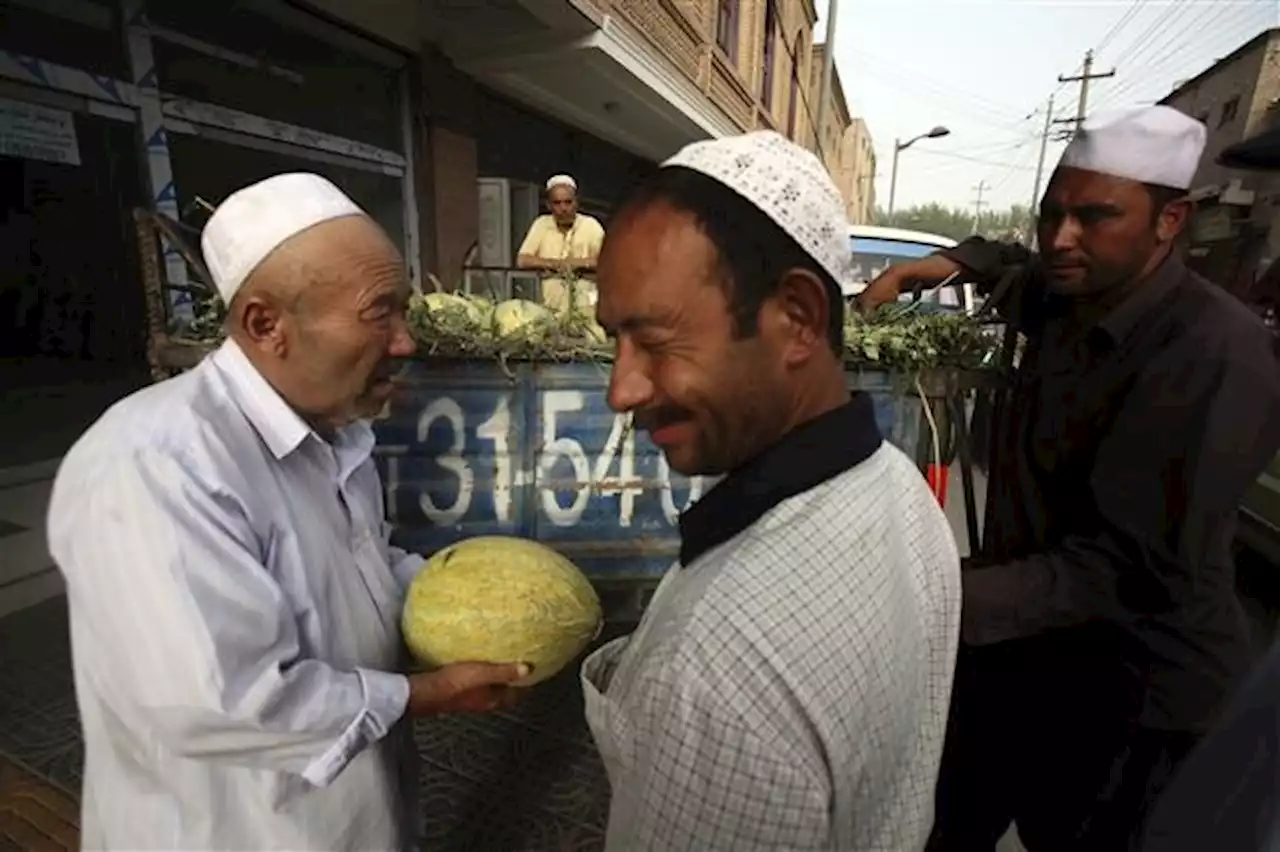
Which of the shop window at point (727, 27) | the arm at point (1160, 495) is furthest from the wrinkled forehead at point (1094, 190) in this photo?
the shop window at point (727, 27)

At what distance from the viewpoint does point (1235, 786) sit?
0.92 m

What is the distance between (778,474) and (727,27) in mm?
16000

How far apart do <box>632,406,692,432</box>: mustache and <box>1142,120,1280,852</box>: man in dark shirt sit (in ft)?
2.67

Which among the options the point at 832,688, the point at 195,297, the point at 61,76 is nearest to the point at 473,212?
the point at 61,76

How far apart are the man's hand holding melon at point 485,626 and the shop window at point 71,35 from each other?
4030 mm

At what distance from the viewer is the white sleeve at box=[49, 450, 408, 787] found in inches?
42.6

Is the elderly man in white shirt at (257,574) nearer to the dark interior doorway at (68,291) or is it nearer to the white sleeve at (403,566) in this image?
the white sleeve at (403,566)

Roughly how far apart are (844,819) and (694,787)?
0.56ft

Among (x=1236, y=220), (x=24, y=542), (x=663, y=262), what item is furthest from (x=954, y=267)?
(x=24, y=542)

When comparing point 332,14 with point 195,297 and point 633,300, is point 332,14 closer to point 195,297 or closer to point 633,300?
point 195,297

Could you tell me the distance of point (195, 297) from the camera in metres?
2.82

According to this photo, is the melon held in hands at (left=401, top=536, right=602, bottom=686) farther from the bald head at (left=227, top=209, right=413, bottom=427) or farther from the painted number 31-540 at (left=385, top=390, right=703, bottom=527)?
the painted number 31-540 at (left=385, top=390, right=703, bottom=527)

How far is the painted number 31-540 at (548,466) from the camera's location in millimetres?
2695

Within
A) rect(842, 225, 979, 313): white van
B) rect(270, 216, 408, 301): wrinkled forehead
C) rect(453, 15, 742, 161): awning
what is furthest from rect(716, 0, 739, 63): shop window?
rect(270, 216, 408, 301): wrinkled forehead
